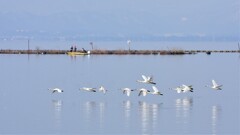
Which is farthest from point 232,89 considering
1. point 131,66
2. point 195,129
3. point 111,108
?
point 131,66

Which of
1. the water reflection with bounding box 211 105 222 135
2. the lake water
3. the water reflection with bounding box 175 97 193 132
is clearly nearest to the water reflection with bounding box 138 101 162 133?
the lake water

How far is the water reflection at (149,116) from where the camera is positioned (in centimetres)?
2157

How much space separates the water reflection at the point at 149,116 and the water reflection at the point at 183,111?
0.66m

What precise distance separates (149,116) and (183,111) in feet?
5.27

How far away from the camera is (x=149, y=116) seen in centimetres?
2377

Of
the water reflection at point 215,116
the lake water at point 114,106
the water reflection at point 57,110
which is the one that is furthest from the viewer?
the water reflection at point 57,110

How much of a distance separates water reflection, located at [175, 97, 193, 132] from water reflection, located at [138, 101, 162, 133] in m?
0.66

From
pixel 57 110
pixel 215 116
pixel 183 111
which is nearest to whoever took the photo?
pixel 215 116

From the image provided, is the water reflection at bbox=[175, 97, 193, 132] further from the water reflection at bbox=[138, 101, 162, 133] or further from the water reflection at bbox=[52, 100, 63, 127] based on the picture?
the water reflection at bbox=[52, 100, 63, 127]

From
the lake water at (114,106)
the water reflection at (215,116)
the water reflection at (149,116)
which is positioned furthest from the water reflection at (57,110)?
the water reflection at (215,116)

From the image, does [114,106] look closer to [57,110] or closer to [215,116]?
[57,110]

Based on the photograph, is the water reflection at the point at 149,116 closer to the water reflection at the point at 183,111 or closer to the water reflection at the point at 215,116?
the water reflection at the point at 183,111

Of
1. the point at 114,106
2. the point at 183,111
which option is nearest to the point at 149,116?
the point at 183,111

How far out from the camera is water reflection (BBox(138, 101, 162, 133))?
2157 cm
